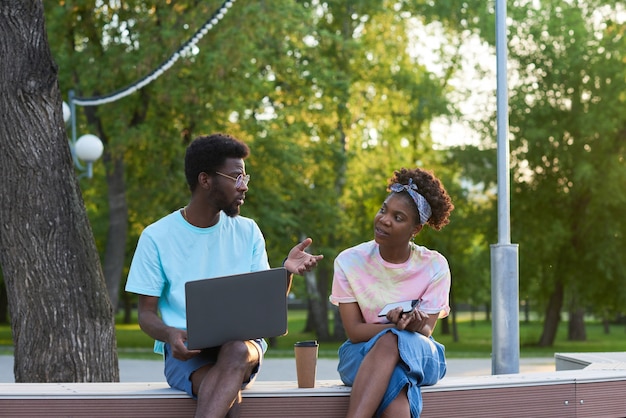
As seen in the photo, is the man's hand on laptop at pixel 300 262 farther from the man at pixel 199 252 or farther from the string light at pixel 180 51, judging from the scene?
the string light at pixel 180 51

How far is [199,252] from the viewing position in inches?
186

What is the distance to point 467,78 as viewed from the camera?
28219 millimetres

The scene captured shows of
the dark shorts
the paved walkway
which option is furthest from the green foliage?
the dark shorts

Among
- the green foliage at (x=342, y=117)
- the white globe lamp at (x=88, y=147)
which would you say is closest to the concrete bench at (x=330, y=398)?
the white globe lamp at (x=88, y=147)

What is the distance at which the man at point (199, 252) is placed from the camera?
458cm

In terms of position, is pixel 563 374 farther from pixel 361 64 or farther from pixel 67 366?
pixel 361 64

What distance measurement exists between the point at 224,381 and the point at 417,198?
123 centimetres

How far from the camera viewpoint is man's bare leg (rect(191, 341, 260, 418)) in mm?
4270

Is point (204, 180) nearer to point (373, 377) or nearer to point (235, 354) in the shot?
point (235, 354)

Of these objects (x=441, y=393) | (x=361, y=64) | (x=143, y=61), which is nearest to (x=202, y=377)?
(x=441, y=393)

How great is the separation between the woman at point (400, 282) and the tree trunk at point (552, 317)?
22622 mm

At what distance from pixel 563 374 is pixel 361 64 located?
25.4 m

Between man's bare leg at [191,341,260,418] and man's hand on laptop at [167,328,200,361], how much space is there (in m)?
0.11

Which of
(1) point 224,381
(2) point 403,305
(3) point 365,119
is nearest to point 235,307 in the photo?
(1) point 224,381
